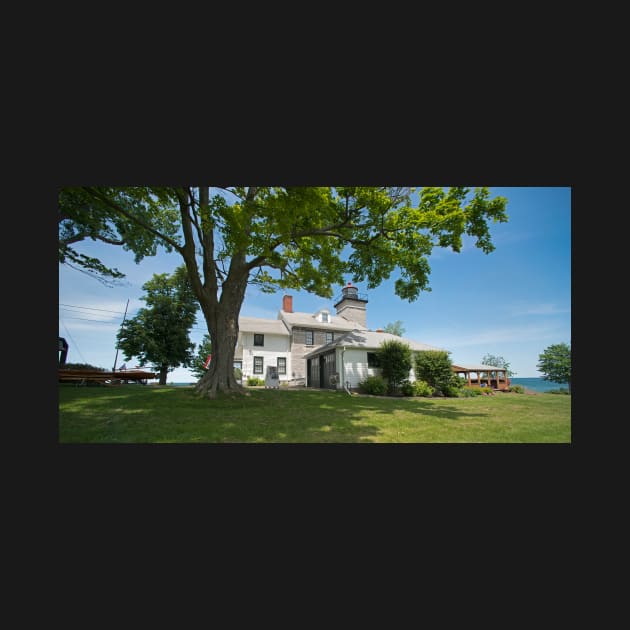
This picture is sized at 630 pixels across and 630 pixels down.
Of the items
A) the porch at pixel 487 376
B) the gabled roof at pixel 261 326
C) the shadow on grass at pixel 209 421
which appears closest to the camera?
the shadow on grass at pixel 209 421

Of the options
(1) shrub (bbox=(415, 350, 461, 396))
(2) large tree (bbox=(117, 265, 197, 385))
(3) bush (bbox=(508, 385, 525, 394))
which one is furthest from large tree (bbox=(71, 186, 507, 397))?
(3) bush (bbox=(508, 385, 525, 394))

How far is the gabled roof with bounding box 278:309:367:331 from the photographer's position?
555 inches

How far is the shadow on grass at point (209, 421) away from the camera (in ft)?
9.57

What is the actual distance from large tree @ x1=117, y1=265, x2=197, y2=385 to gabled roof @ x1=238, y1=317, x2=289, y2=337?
2619 millimetres

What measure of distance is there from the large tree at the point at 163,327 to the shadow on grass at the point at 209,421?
7083 millimetres

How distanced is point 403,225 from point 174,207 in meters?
4.55

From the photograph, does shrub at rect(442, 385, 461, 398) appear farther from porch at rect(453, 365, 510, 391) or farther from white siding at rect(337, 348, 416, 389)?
porch at rect(453, 365, 510, 391)

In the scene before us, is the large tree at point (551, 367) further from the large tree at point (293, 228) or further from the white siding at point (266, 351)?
the white siding at point (266, 351)

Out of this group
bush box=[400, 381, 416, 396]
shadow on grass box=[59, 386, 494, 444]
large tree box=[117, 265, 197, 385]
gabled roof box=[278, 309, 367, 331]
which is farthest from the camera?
gabled roof box=[278, 309, 367, 331]

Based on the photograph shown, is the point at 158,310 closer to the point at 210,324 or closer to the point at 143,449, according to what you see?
the point at 210,324

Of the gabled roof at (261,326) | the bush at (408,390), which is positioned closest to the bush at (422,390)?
the bush at (408,390)

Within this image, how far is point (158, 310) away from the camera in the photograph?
1174 cm

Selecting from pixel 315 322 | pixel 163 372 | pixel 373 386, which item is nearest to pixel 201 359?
pixel 163 372

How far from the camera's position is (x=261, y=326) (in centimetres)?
1430
